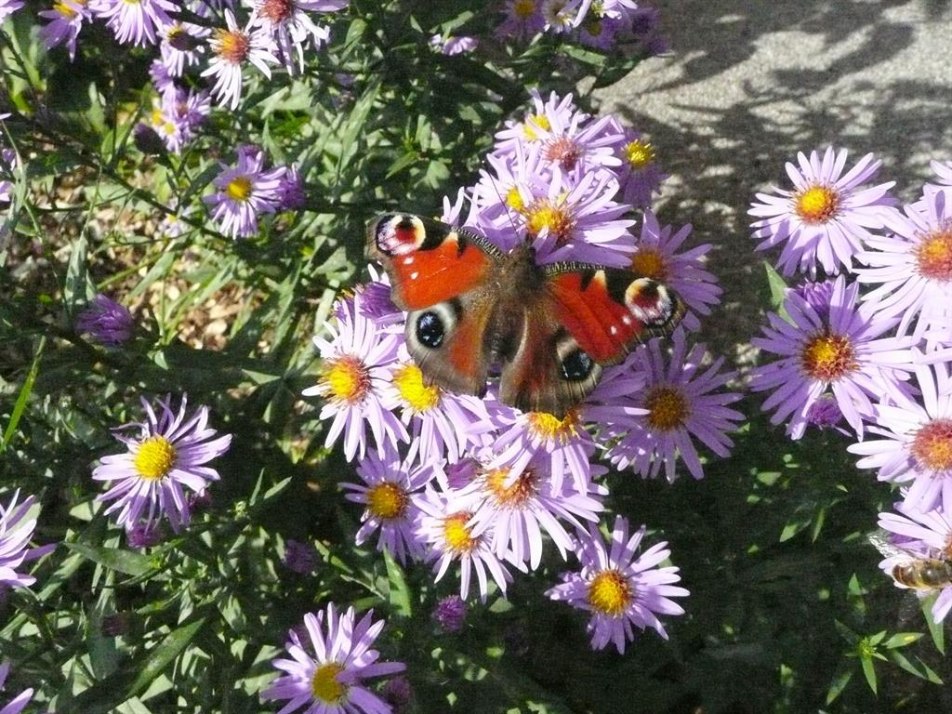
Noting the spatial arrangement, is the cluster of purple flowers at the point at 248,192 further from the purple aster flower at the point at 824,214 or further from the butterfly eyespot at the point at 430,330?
the purple aster flower at the point at 824,214

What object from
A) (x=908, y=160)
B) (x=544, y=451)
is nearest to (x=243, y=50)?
(x=544, y=451)

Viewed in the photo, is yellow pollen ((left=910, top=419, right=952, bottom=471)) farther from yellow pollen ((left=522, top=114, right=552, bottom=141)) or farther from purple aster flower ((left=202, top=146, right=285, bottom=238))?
purple aster flower ((left=202, top=146, right=285, bottom=238))

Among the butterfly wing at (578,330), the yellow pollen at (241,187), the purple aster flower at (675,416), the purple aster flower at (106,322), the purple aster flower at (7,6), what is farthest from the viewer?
the yellow pollen at (241,187)

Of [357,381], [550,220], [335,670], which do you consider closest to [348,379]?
[357,381]

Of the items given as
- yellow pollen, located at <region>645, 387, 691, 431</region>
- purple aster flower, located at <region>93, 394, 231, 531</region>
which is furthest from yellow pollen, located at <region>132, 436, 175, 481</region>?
yellow pollen, located at <region>645, 387, 691, 431</region>

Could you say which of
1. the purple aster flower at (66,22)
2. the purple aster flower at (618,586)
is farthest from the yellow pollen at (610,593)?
the purple aster flower at (66,22)

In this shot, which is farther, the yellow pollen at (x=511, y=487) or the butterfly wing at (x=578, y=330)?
the yellow pollen at (x=511, y=487)

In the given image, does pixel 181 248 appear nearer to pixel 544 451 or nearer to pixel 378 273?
pixel 378 273
